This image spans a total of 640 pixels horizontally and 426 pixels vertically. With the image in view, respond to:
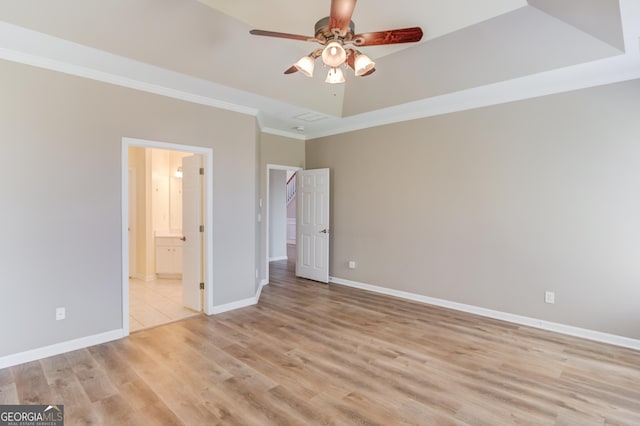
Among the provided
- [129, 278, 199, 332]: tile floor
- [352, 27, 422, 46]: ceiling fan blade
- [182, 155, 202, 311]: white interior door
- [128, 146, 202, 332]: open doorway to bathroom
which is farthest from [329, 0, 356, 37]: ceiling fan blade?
[128, 146, 202, 332]: open doorway to bathroom

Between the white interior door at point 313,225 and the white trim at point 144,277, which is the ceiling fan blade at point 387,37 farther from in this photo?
the white trim at point 144,277

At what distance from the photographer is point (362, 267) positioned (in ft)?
18.7

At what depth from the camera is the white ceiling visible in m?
2.70

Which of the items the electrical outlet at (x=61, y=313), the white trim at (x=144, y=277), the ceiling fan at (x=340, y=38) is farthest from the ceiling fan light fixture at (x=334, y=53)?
the white trim at (x=144, y=277)

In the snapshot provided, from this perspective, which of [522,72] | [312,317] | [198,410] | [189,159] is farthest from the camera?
[189,159]

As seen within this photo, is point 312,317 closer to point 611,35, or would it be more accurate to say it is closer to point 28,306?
point 28,306

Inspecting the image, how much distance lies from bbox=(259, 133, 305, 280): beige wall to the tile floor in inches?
60.3

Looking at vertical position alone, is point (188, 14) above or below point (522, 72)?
above

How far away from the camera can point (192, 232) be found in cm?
449

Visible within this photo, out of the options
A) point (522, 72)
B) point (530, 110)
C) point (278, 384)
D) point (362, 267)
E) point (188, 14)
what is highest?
point (188, 14)

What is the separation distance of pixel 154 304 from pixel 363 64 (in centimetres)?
436

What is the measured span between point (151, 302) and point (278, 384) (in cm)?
308

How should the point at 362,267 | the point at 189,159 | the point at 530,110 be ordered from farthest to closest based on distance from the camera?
the point at 362,267, the point at 189,159, the point at 530,110

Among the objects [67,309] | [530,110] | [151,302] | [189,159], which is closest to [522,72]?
[530,110]
